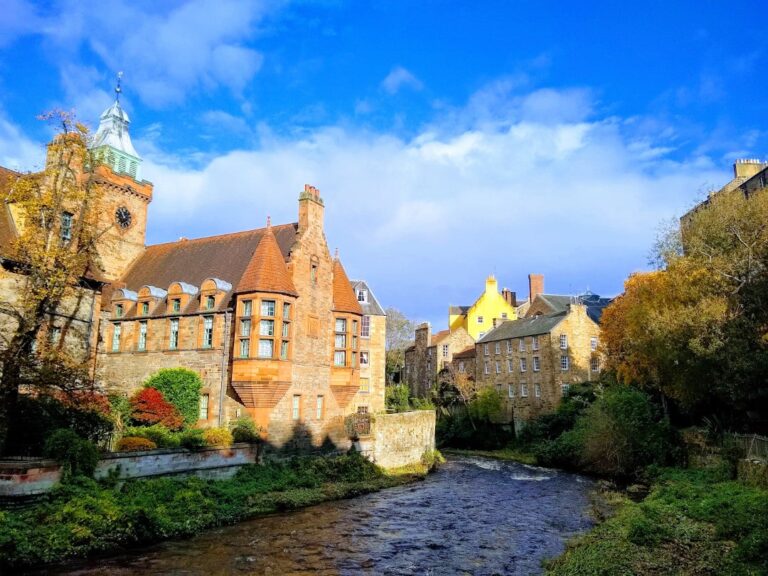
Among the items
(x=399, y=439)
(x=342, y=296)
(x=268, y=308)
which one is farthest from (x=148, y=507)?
(x=399, y=439)

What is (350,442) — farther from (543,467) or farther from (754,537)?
(754,537)

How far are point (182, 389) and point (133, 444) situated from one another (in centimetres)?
598

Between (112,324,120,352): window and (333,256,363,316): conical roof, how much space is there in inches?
472

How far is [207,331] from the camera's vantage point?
2845 cm

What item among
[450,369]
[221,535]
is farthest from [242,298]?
[450,369]

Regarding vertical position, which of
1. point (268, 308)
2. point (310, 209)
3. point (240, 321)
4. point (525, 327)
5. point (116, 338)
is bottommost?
point (116, 338)

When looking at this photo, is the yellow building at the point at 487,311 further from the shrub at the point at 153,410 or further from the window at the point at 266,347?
the shrub at the point at 153,410

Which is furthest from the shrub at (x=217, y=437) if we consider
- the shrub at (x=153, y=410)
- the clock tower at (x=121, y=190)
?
the clock tower at (x=121, y=190)

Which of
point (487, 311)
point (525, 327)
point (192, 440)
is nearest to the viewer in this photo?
point (192, 440)

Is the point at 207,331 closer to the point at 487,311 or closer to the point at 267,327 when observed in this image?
the point at 267,327

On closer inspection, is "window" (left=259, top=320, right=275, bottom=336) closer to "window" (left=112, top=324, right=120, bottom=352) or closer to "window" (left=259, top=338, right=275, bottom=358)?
"window" (left=259, top=338, right=275, bottom=358)

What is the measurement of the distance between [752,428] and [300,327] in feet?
72.5

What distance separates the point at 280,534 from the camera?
18.7 meters

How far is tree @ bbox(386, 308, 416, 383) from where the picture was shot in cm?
7050
